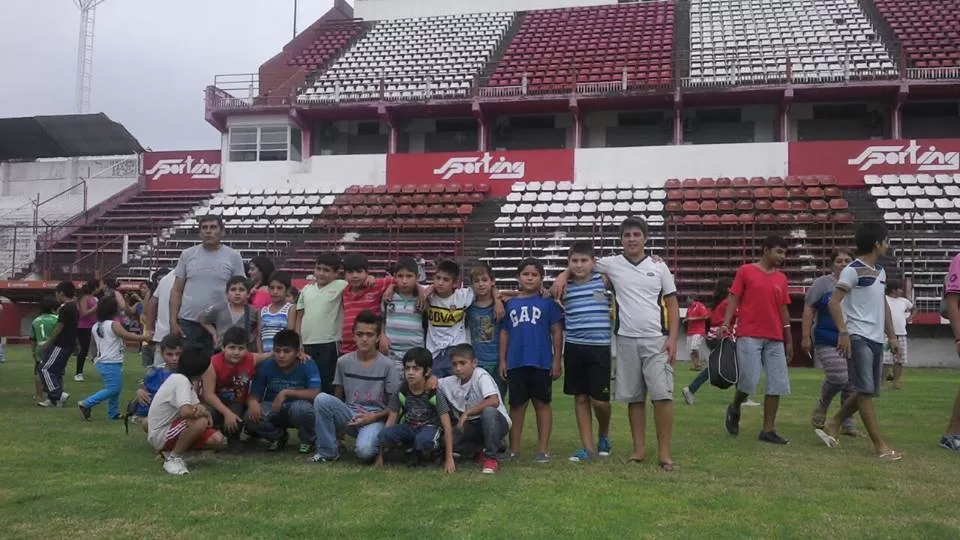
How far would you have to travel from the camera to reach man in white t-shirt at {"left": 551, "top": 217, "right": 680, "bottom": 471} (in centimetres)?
605

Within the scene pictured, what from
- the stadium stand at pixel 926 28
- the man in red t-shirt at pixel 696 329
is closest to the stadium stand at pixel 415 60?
the man in red t-shirt at pixel 696 329

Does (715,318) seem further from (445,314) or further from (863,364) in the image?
(445,314)

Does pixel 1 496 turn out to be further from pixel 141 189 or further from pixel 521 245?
pixel 141 189

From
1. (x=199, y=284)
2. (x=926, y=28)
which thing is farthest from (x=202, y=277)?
(x=926, y=28)

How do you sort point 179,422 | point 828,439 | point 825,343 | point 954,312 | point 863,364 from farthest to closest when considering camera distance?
point 825,343, point 828,439, point 954,312, point 863,364, point 179,422

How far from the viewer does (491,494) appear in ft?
16.3

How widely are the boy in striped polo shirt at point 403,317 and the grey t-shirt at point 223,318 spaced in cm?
149

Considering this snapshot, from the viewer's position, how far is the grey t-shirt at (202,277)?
7.30 m

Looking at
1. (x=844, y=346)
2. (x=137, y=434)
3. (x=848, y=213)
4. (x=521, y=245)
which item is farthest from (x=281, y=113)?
(x=844, y=346)

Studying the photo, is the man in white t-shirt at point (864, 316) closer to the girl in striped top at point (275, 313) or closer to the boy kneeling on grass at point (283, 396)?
the boy kneeling on grass at point (283, 396)

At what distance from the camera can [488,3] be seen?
3878cm

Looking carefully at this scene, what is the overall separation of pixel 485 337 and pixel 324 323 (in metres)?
1.41

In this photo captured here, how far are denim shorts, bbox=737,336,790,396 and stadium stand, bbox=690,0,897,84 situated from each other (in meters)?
21.2

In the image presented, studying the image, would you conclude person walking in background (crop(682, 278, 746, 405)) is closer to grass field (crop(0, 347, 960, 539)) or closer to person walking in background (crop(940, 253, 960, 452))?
grass field (crop(0, 347, 960, 539))
